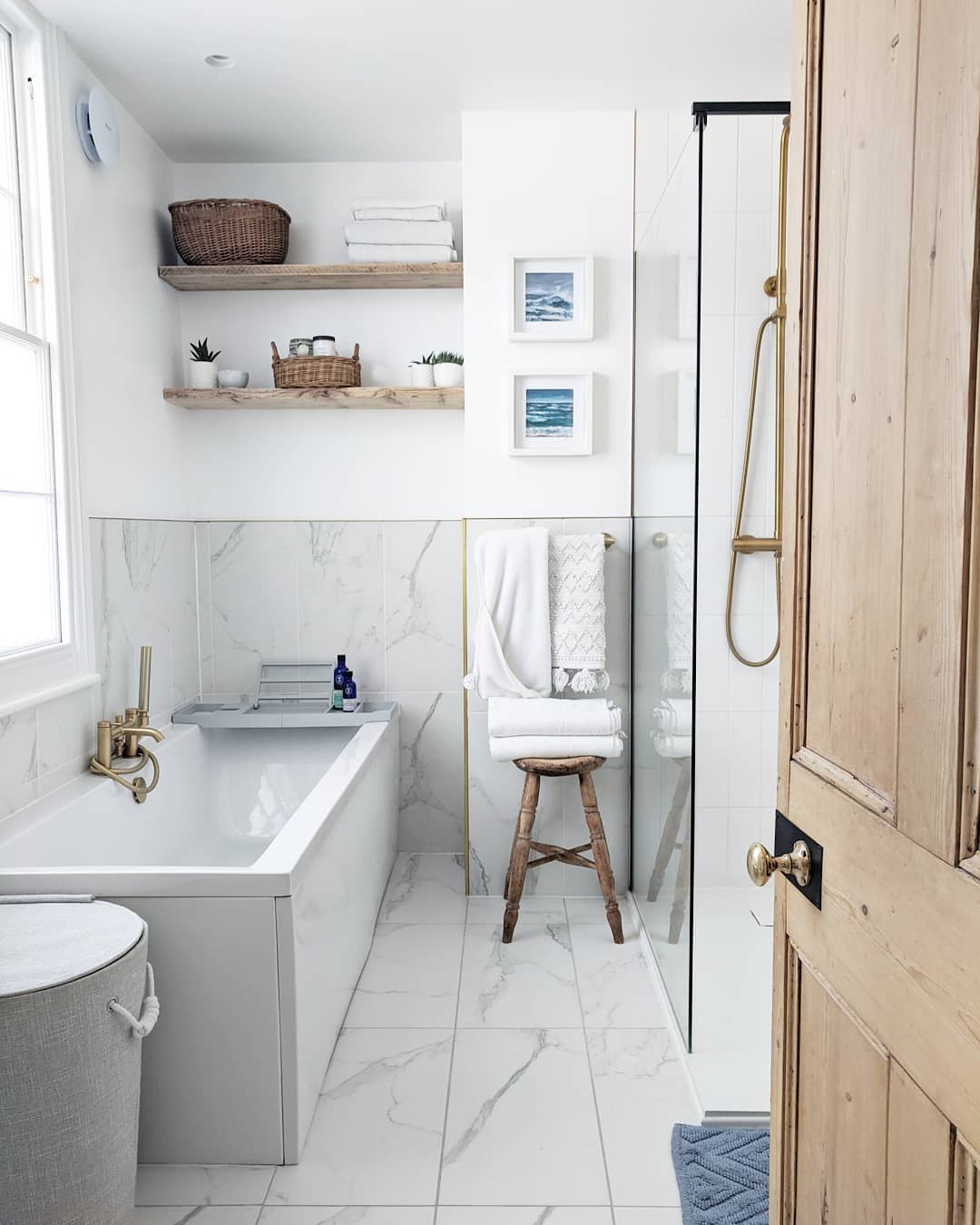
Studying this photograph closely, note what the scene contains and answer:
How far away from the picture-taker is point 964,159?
755 mm

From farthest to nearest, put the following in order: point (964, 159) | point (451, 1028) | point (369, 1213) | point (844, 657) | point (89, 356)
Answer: point (89, 356), point (451, 1028), point (369, 1213), point (844, 657), point (964, 159)

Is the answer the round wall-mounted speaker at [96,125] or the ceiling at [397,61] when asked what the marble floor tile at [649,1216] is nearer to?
the ceiling at [397,61]

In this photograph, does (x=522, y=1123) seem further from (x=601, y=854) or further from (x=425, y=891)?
(x=425, y=891)

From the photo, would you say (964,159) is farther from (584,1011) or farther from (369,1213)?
→ (584,1011)

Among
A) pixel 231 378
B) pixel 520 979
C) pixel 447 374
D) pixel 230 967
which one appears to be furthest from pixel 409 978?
pixel 231 378

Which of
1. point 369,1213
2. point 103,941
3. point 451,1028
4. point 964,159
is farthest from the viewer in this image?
point 451,1028

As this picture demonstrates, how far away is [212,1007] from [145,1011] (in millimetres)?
183

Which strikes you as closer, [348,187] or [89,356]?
[89,356]

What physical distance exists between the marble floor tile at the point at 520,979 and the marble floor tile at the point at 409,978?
45mm

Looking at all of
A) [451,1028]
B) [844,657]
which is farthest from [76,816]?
[844,657]

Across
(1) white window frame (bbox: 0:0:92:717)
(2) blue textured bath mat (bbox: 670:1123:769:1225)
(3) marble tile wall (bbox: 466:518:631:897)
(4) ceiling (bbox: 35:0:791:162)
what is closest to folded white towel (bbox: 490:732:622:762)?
(3) marble tile wall (bbox: 466:518:631:897)

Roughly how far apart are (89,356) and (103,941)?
1.70 meters

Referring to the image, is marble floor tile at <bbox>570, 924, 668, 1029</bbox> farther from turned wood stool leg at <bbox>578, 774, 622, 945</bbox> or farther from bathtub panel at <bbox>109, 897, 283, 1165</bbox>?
bathtub panel at <bbox>109, 897, 283, 1165</bbox>

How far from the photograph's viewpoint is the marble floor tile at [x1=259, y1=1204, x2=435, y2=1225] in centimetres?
173
